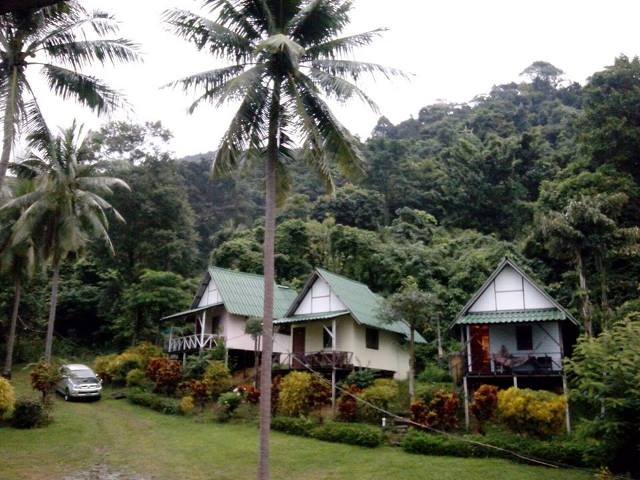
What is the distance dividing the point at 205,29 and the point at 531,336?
58.5 feet

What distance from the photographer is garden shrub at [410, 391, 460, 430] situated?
65.4ft

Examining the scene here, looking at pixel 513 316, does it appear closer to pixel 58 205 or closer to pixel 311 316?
pixel 311 316

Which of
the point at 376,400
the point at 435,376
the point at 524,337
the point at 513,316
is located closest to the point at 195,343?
the point at 435,376

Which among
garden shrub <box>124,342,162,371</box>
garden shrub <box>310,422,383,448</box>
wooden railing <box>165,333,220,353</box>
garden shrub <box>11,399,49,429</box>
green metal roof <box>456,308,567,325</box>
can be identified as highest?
green metal roof <box>456,308,567,325</box>

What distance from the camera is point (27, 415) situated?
20.5 metres

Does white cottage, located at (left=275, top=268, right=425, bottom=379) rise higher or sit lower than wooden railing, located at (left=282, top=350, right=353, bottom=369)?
higher

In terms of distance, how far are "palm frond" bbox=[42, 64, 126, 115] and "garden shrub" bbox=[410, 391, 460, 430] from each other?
46.7ft

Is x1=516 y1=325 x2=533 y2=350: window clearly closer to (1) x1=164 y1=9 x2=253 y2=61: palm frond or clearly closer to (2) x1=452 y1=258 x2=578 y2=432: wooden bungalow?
(2) x1=452 y1=258 x2=578 y2=432: wooden bungalow

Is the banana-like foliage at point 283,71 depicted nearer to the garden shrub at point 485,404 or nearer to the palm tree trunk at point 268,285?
the palm tree trunk at point 268,285

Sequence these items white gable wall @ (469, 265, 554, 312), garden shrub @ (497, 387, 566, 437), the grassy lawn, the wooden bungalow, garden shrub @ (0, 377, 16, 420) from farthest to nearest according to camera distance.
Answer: white gable wall @ (469, 265, 554, 312)
the wooden bungalow
garden shrub @ (0, 377, 16, 420)
garden shrub @ (497, 387, 566, 437)
the grassy lawn

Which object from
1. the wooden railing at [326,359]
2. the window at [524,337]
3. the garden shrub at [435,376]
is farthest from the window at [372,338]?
the window at [524,337]

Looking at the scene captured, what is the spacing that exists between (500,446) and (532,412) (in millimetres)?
1602

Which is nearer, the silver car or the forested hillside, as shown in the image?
the silver car

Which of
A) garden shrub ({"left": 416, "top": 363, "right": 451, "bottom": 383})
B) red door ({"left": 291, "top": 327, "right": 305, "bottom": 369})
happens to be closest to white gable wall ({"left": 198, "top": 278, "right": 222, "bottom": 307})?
red door ({"left": 291, "top": 327, "right": 305, "bottom": 369})
